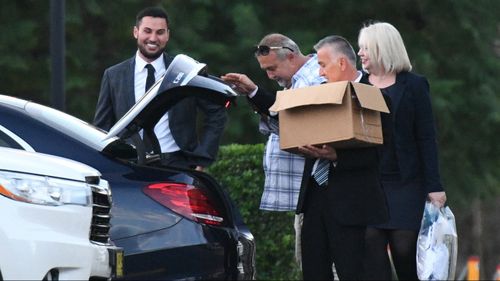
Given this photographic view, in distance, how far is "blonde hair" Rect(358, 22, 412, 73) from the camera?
770cm

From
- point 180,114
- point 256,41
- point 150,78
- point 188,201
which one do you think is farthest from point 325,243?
point 256,41

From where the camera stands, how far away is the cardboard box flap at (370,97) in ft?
23.0

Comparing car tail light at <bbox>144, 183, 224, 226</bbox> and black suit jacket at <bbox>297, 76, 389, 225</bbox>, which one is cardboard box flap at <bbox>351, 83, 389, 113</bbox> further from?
car tail light at <bbox>144, 183, 224, 226</bbox>

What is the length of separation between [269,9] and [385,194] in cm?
734

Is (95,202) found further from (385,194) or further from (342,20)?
(342,20)

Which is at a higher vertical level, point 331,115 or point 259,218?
point 331,115

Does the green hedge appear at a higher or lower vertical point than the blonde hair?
lower

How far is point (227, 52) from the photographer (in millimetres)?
14086

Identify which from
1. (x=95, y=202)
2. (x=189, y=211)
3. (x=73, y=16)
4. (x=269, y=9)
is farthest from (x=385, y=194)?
(x=269, y=9)

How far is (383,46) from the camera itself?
772 cm

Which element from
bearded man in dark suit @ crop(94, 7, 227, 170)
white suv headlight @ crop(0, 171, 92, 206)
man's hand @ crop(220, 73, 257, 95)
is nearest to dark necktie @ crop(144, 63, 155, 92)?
bearded man in dark suit @ crop(94, 7, 227, 170)

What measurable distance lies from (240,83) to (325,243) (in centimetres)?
99

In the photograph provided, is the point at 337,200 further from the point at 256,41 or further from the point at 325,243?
the point at 256,41

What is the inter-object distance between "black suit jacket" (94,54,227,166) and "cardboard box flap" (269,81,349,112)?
1.29m
